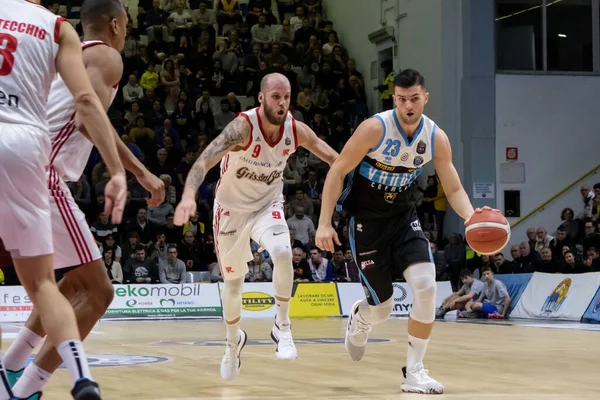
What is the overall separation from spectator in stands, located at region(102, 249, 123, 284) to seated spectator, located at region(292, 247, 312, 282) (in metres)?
3.16

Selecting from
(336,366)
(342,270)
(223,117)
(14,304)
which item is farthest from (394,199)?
(223,117)

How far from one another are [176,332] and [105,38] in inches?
335

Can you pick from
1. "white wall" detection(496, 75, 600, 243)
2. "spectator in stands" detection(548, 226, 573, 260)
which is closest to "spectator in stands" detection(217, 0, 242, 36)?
"white wall" detection(496, 75, 600, 243)

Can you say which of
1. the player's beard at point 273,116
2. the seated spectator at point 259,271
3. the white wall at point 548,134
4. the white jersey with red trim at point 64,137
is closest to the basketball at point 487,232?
the player's beard at point 273,116

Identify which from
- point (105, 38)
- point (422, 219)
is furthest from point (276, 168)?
point (422, 219)

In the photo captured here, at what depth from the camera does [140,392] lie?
6402mm

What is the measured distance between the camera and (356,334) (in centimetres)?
789

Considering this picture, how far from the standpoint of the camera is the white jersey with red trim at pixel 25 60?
438 centimetres

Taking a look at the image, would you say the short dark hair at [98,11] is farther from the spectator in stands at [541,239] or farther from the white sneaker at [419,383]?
the spectator in stands at [541,239]

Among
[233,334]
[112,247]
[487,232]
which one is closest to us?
[487,232]

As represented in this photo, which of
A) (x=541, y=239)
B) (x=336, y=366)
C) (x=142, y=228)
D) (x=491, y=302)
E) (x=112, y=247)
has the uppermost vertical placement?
(x=336, y=366)

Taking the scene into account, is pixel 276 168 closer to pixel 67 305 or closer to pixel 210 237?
pixel 67 305

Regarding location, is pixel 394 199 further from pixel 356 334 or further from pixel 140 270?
pixel 140 270

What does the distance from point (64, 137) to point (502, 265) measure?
14.5 meters
